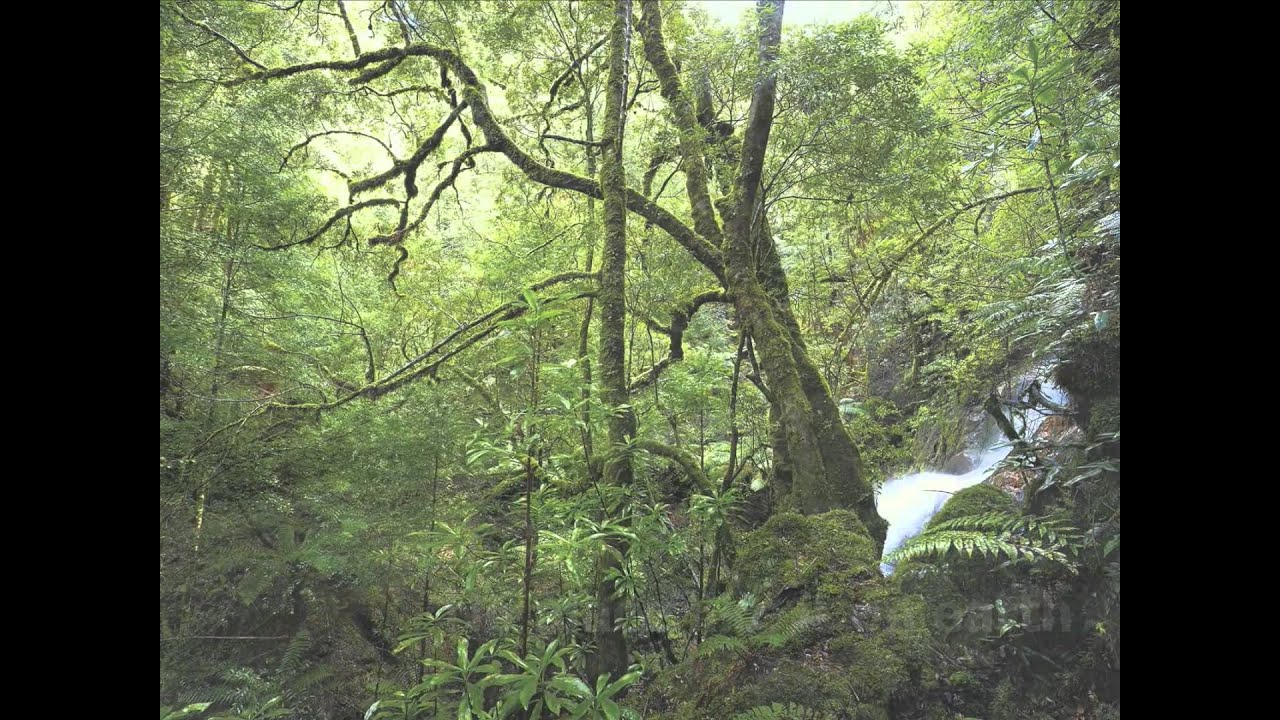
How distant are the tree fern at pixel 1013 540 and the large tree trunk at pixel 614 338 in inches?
56.0

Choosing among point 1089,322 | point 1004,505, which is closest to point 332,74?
point 1089,322

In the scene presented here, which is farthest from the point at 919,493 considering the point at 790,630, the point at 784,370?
the point at 790,630

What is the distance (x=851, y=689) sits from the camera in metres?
2.19

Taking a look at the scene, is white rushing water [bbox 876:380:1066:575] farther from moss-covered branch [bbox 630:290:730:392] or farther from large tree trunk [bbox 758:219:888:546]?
moss-covered branch [bbox 630:290:730:392]

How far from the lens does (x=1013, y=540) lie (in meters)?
2.49

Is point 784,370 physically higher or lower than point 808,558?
higher

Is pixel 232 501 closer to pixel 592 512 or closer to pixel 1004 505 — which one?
pixel 592 512

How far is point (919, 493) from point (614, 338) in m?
4.09

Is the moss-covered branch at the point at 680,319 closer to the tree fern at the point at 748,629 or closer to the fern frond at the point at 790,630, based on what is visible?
the tree fern at the point at 748,629

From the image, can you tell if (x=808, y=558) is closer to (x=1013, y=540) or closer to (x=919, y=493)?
(x=1013, y=540)

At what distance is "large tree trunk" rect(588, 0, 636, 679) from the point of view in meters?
2.87

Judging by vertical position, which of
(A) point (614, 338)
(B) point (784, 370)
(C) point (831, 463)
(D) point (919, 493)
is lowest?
(D) point (919, 493)

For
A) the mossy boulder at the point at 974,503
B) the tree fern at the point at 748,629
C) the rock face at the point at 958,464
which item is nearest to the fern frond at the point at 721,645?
the tree fern at the point at 748,629
